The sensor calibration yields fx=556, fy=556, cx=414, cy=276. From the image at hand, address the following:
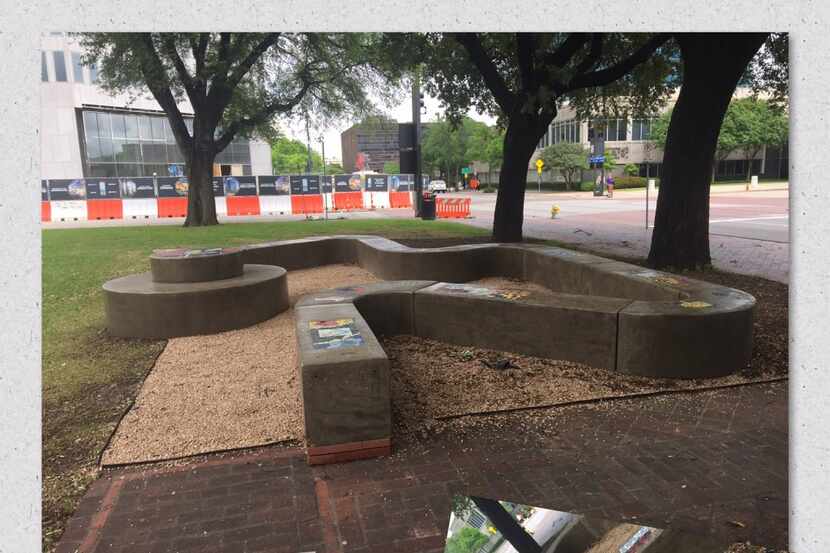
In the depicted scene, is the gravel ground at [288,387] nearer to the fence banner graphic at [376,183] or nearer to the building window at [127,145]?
the fence banner graphic at [376,183]

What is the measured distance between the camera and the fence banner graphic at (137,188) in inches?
1078

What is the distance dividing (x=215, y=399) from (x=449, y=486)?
2492 millimetres

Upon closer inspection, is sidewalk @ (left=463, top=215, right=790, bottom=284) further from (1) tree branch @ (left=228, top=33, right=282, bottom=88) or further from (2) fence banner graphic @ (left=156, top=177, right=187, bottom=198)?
(2) fence banner graphic @ (left=156, top=177, right=187, bottom=198)

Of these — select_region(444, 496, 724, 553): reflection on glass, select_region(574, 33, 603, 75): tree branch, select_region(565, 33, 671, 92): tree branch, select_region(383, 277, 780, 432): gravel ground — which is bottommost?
select_region(383, 277, 780, 432): gravel ground

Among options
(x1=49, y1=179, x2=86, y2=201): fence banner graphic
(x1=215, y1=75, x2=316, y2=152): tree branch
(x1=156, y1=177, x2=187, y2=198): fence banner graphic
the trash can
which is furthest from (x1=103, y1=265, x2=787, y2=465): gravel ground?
(x1=49, y1=179, x2=86, y2=201): fence banner graphic

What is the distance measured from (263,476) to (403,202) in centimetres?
2929

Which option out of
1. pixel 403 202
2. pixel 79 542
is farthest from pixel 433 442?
pixel 403 202

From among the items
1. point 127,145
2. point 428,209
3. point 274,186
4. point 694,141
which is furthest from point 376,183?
point 127,145

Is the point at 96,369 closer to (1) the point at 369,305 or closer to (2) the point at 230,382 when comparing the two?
(2) the point at 230,382

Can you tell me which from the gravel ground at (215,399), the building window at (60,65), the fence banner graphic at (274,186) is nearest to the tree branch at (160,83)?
the fence banner graphic at (274,186)

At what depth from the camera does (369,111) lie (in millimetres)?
25000

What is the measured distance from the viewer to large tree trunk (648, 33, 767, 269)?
28.5ft

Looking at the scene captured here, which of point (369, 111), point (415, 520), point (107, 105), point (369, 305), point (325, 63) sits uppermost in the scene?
point (107, 105)

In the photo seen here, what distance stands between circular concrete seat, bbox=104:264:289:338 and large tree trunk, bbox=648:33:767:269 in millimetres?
7059
